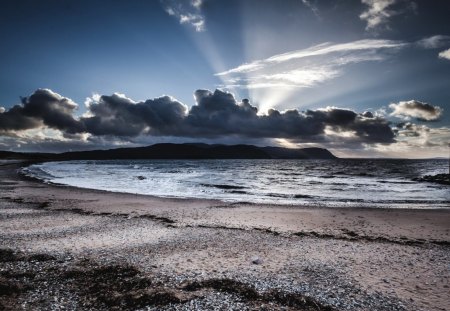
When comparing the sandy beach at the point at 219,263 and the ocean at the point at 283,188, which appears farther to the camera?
the ocean at the point at 283,188

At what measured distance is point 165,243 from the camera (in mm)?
11375

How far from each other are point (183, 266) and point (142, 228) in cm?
564

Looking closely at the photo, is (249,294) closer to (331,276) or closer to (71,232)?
(331,276)

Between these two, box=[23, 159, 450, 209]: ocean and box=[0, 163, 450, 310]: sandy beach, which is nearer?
box=[0, 163, 450, 310]: sandy beach

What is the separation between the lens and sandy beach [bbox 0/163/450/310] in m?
7.01

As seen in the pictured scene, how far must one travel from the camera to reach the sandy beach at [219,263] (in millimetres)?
7008

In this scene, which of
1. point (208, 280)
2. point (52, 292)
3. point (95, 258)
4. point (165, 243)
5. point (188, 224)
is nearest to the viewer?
point (52, 292)

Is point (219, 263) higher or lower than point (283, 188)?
higher

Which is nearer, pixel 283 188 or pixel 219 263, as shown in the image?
pixel 219 263

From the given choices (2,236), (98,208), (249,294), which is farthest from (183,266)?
(98,208)

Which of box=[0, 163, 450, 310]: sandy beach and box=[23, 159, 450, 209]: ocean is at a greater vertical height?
box=[0, 163, 450, 310]: sandy beach

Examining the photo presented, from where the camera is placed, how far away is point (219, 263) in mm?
9383

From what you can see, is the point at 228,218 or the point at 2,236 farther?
the point at 228,218

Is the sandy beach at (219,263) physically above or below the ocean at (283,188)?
above
